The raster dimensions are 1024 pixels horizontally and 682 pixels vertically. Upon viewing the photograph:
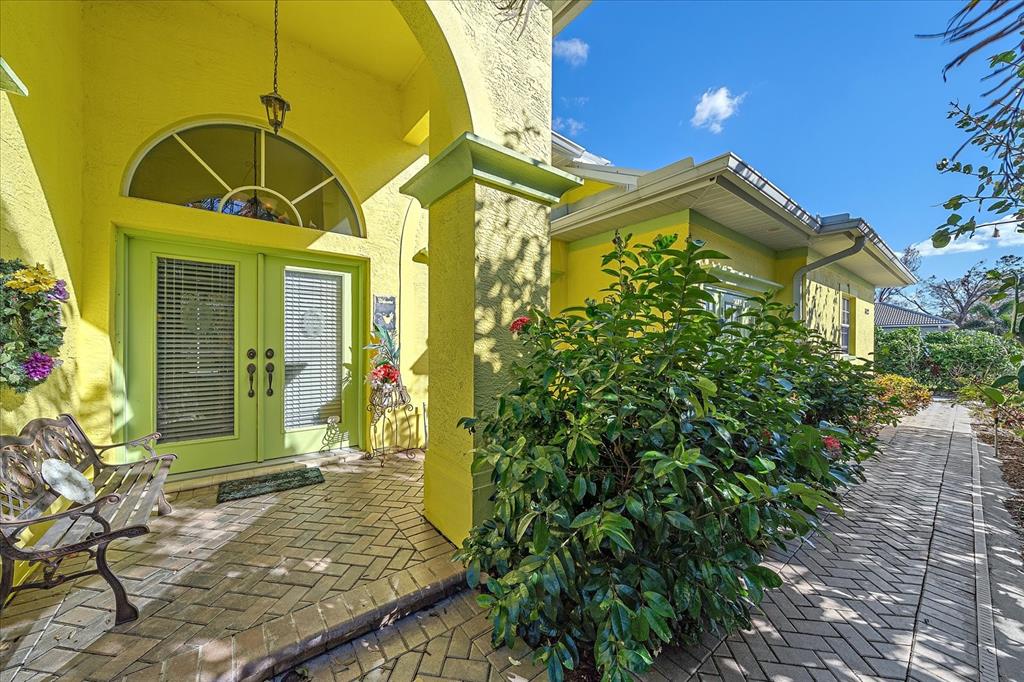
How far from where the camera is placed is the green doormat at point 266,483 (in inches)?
131

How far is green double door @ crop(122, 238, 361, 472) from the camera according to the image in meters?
3.47

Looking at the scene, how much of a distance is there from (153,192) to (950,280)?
35.1m

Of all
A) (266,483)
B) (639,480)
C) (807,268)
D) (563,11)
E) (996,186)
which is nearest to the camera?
(639,480)

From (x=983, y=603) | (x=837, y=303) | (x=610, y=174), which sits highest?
(x=610, y=174)

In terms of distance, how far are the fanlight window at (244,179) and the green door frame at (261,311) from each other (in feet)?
1.13

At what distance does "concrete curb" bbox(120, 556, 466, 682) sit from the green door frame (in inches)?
106

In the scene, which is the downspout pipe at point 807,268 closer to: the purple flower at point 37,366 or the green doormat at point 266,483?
the green doormat at point 266,483

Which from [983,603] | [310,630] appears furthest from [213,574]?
[983,603]

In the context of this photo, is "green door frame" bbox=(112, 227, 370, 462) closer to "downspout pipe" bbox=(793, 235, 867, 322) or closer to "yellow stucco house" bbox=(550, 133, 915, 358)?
"yellow stucco house" bbox=(550, 133, 915, 358)

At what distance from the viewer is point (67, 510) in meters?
2.07

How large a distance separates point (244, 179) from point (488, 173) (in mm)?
3171

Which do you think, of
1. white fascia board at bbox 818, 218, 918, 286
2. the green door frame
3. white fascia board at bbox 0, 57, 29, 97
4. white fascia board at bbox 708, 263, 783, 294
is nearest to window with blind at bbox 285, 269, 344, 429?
the green door frame

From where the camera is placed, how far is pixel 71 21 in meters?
2.95

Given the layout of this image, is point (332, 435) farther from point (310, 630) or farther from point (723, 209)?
point (723, 209)
